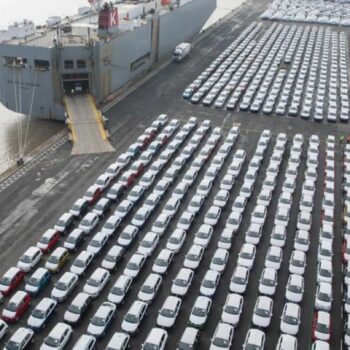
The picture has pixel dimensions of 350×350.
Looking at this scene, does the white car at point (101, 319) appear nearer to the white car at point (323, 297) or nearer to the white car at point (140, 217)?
the white car at point (140, 217)

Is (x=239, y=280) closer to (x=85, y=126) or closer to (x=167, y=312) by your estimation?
(x=167, y=312)

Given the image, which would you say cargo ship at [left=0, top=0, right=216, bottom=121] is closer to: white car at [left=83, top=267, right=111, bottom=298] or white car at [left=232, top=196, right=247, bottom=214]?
white car at [left=232, top=196, right=247, bottom=214]

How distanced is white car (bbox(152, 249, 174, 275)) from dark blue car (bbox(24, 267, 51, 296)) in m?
6.92

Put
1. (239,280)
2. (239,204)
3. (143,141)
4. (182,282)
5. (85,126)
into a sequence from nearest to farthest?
(182,282)
(239,280)
(239,204)
(143,141)
(85,126)

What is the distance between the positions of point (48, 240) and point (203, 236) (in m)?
11.1

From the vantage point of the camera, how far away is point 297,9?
123m

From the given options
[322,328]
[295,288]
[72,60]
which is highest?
[72,60]

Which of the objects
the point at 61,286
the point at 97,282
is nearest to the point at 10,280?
the point at 61,286

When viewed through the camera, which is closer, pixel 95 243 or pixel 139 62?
pixel 95 243

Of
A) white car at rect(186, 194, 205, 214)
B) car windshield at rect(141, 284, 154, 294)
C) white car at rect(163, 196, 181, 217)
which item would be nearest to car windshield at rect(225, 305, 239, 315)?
car windshield at rect(141, 284, 154, 294)

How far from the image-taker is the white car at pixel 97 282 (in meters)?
30.4

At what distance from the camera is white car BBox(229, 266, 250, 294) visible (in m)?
30.9

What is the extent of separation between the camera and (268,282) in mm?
31172

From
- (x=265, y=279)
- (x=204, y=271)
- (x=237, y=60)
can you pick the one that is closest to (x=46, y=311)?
(x=204, y=271)
